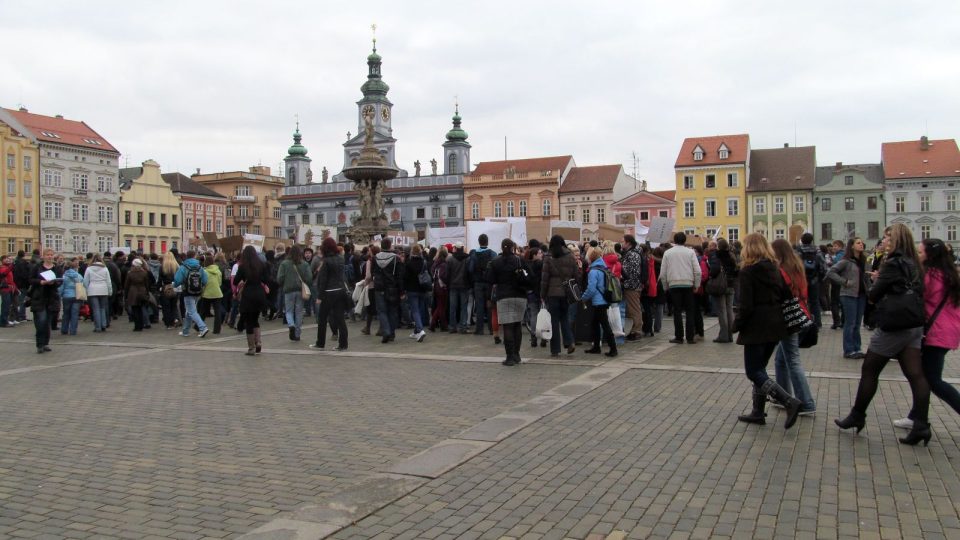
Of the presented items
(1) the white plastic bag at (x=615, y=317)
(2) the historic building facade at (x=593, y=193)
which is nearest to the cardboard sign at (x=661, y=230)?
(1) the white plastic bag at (x=615, y=317)

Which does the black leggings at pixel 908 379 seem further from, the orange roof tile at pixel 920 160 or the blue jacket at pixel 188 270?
the orange roof tile at pixel 920 160

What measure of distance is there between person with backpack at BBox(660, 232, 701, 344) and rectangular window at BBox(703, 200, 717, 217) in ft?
226

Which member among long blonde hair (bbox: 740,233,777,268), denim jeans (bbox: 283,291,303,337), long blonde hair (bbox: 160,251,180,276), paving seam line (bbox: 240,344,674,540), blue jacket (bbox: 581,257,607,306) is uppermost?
long blonde hair (bbox: 160,251,180,276)

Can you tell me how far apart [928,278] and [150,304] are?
17448 millimetres

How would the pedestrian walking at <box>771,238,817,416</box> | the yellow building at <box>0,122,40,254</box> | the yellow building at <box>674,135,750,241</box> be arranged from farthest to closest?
the yellow building at <box>674,135,750,241</box> → the yellow building at <box>0,122,40,254</box> → the pedestrian walking at <box>771,238,817,416</box>

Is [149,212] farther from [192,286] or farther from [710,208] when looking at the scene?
[192,286]

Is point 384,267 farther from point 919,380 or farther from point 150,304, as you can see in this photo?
point 919,380

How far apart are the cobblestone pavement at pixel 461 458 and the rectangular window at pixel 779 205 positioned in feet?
234

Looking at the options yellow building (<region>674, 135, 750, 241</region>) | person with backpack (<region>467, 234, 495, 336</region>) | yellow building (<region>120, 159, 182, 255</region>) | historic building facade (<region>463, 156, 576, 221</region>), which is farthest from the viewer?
historic building facade (<region>463, 156, 576, 221</region>)

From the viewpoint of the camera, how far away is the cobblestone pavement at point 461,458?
496cm

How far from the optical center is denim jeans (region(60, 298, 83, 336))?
58.1 feet

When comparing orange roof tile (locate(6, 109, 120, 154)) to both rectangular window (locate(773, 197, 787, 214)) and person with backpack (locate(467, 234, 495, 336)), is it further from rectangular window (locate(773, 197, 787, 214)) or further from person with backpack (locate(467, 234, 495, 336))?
person with backpack (locate(467, 234, 495, 336))

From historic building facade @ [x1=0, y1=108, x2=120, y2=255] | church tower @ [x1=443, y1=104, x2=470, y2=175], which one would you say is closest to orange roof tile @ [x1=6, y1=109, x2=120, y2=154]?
historic building facade @ [x1=0, y1=108, x2=120, y2=255]

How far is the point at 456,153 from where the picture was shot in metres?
96.5
